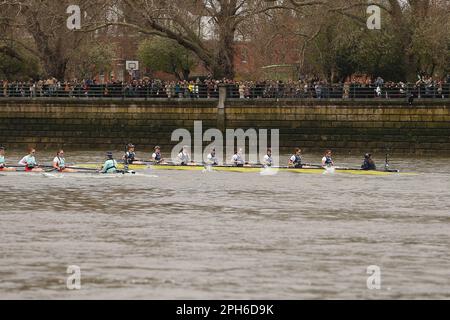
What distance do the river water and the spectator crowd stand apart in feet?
43.8

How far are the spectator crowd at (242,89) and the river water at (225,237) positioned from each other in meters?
13.3

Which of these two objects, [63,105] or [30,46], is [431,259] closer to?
[63,105]

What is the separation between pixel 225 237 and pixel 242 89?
34.3m

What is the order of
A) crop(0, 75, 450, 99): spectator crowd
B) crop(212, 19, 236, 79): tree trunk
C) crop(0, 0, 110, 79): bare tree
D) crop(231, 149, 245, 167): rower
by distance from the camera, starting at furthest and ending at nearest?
crop(0, 0, 110, 79): bare tree
crop(212, 19, 236, 79): tree trunk
crop(0, 75, 450, 99): spectator crowd
crop(231, 149, 245, 167): rower

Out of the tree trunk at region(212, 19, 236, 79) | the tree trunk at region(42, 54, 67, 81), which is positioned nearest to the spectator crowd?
the tree trunk at region(42, 54, 67, 81)

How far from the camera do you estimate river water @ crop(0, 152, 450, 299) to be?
2947 cm

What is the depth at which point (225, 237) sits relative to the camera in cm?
3662

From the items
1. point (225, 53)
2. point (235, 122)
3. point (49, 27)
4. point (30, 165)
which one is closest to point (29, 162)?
point (30, 165)

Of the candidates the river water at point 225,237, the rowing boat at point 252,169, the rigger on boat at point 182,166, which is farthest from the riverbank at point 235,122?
the rigger on boat at point 182,166

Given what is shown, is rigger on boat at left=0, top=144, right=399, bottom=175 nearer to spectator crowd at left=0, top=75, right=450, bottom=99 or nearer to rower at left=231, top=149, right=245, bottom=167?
rower at left=231, top=149, right=245, bottom=167

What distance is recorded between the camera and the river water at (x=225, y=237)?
29.5 metres

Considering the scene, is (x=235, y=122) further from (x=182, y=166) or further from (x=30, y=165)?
(x=30, y=165)

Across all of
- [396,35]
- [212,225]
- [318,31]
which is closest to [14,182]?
[212,225]

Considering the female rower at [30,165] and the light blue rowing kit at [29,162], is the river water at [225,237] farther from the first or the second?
the light blue rowing kit at [29,162]
